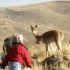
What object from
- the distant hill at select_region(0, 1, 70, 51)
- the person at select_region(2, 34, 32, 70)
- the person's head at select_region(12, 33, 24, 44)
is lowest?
the distant hill at select_region(0, 1, 70, 51)

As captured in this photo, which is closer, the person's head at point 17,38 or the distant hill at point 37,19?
the person's head at point 17,38

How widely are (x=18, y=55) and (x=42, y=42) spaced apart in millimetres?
12441

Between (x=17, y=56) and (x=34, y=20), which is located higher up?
(x=17, y=56)

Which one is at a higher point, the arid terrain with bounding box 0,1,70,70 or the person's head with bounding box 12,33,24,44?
the person's head with bounding box 12,33,24,44

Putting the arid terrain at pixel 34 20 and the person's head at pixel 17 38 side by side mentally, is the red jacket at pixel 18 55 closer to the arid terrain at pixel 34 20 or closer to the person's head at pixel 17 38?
the person's head at pixel 17 38

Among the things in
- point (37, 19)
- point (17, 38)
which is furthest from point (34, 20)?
point (17, 38)

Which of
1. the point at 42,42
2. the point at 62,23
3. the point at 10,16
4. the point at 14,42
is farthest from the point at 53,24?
the point at 14,42

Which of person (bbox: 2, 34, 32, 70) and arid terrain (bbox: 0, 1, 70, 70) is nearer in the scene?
person (bbox: 2, 34, 32, 70)

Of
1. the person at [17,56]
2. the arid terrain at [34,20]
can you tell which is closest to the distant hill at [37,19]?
Result: the arid terrain at [34,20]

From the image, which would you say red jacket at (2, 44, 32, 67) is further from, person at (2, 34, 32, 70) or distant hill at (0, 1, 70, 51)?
distant hill at (0, 1, 70, 51)

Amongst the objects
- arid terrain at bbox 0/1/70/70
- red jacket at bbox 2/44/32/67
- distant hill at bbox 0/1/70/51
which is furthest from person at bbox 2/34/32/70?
distant hill at bbox 0/1/70/51

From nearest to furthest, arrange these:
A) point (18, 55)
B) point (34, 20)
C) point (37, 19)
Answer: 1. point (18, 55)
2. point (34, 20)
3. point (37, 19)

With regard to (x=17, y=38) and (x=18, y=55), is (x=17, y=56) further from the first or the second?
(x=17, y=38)

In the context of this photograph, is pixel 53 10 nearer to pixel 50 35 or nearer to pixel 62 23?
pixel 62 23
